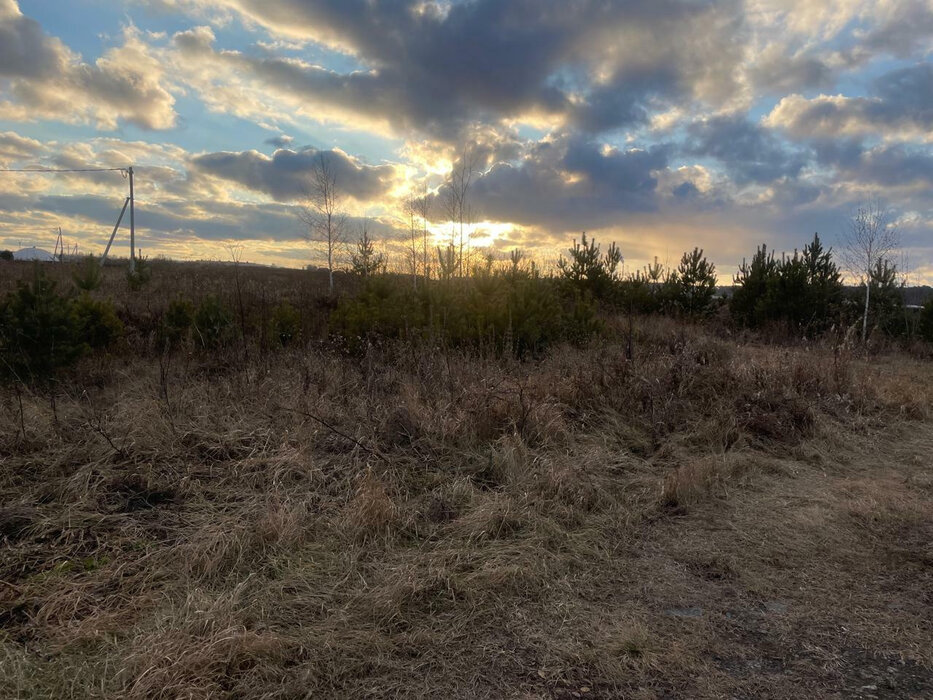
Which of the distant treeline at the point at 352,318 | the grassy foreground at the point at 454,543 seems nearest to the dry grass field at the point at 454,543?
the grassy foreground at the point at 454,543

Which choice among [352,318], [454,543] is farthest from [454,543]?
[352,318]

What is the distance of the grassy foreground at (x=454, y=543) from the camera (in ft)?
7.43

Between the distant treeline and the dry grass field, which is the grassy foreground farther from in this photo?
the distant treeline

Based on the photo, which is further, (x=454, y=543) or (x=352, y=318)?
(x=352, y=318)

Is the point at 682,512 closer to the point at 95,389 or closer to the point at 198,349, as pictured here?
the point at 95,389

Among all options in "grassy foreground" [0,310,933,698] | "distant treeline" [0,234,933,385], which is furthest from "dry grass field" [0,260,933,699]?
"distant treeline" [0,234,933,385]

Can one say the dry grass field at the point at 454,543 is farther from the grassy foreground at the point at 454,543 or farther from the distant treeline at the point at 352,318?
the distant treeline at the point at 352,318

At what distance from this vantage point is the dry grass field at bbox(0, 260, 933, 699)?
7.43 feet

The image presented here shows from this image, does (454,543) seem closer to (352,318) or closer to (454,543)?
(454,543)

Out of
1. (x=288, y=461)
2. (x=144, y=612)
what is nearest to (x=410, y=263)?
(x=288, y=461)

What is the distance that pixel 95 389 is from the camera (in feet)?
20.5

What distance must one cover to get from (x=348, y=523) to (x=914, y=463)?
5.22 m

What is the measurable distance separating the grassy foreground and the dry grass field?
0.02m

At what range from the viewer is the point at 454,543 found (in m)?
3.28
